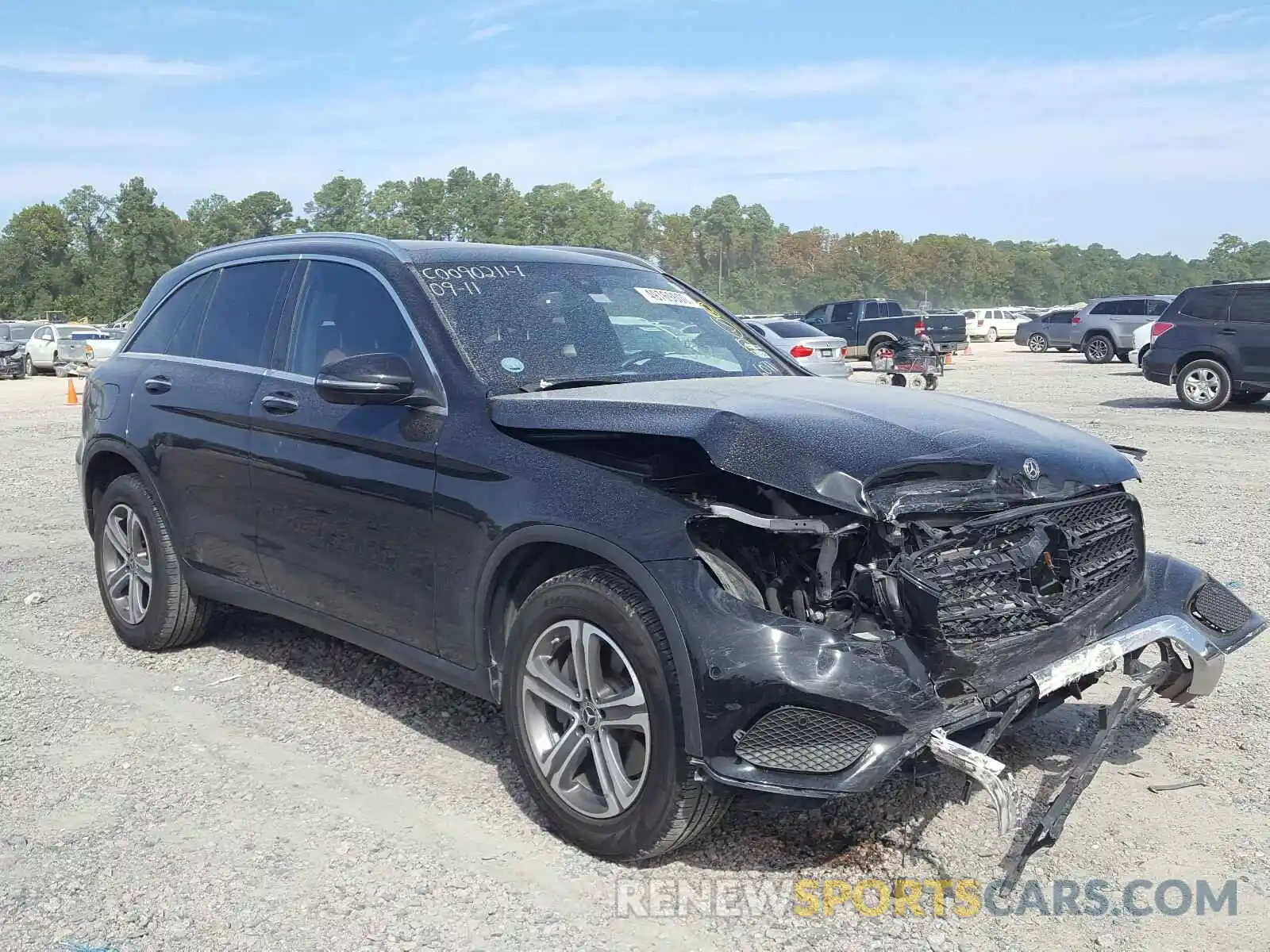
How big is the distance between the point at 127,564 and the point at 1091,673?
4.50 meters

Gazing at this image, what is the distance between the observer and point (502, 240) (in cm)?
6512

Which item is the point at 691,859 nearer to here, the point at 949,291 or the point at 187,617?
the point at 187,617

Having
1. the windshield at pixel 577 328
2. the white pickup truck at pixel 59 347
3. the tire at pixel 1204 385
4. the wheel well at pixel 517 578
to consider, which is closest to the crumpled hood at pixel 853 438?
the windshield at pixel 577 328

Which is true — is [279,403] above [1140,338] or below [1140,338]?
above

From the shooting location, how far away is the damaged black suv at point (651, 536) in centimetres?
323

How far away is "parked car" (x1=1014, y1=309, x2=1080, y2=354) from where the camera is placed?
131ft

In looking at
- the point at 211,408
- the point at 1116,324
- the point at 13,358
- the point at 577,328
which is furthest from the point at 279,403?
the point at 13,358

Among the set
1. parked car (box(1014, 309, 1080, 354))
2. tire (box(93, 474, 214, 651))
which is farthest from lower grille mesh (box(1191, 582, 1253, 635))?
parked car (box(1014, 309, 1080, 354))

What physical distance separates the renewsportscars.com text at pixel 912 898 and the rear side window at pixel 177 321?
3.51 meters

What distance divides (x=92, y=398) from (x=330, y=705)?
7.30 ft

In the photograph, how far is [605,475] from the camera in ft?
11.7

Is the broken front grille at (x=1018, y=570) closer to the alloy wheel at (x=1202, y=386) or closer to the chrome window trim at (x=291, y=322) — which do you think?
the chrome window trim at (x=291, y=322)

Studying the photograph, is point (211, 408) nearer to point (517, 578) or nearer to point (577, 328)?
point (577, 328)

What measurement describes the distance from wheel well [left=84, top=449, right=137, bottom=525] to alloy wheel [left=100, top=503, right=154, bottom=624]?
0.20 metres
